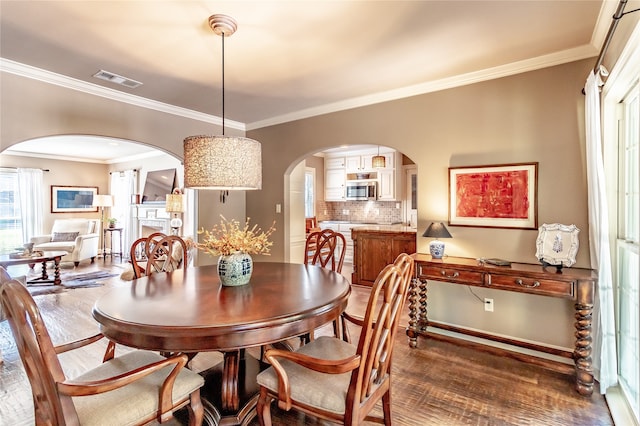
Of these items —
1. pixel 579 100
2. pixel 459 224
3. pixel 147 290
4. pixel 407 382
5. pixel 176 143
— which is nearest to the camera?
pixel 147 290

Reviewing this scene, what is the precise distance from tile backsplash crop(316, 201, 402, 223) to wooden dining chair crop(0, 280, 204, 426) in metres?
6.63

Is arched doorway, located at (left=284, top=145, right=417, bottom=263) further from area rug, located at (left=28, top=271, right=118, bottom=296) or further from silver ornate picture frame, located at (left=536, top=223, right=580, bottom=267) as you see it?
area rug, located at (left=28, top=271, right=118, bottom=296)

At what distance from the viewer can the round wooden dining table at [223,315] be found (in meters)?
1.39

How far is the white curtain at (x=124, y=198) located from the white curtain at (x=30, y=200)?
151cm

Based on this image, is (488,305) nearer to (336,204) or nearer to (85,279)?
(336,204)

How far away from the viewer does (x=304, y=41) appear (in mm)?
2535

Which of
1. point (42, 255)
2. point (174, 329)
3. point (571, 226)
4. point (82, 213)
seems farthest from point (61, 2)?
point (82, 213)

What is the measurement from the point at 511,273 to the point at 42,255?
21.8 ft

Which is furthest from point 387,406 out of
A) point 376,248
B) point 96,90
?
point 96,90

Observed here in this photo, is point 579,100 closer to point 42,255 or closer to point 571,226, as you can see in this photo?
point 571,226

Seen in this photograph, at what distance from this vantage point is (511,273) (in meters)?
2.59

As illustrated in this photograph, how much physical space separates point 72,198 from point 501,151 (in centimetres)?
965

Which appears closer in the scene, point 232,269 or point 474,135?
point 232,269

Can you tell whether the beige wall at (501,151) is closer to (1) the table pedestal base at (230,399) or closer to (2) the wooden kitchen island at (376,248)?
(2) the wooden kitchen island at (376,248)
